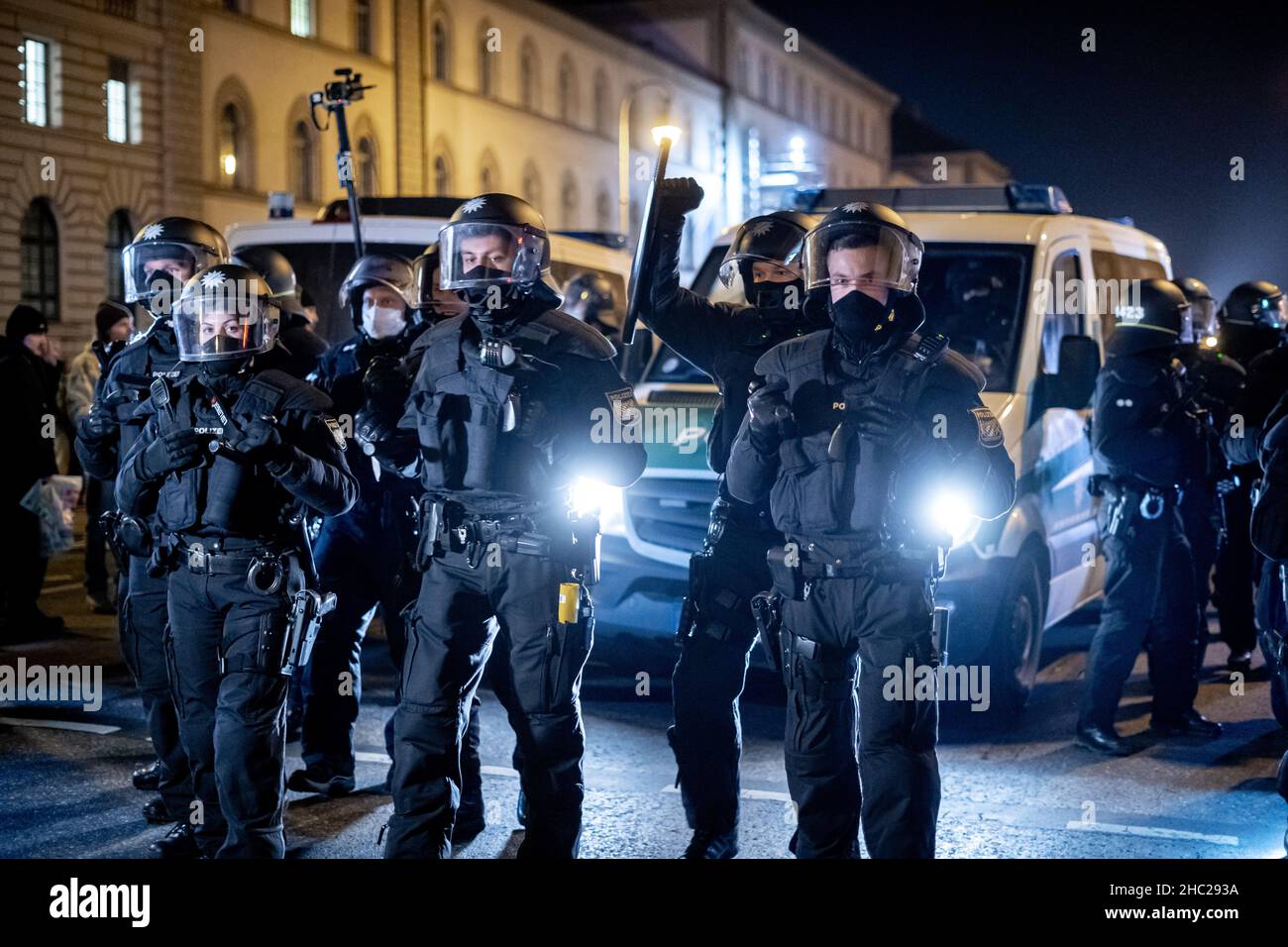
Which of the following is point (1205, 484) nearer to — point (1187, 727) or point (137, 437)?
point (1187, 727)

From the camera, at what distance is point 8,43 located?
2491 cm

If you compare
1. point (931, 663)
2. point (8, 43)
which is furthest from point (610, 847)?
point (8, 43)

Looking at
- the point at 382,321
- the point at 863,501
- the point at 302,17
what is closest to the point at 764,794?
the point at 863,501

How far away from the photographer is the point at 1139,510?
692 centimetres

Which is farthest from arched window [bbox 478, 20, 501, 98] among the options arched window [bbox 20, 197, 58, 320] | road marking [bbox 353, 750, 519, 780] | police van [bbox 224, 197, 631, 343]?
road marking [bbox 353, 750, 519, 780]

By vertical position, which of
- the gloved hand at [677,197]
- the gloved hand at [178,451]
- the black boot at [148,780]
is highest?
the gloved hand at [677,197]

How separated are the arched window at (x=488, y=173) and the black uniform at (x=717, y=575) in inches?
1598

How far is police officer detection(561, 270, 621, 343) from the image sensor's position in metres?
10.2

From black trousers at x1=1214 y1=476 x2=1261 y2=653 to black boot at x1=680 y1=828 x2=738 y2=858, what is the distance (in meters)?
4.82

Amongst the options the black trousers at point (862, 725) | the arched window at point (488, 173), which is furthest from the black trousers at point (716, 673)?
the arched window at point (488, 173)

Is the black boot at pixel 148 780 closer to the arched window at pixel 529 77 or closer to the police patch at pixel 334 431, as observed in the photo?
the police patch at pixel 334 431

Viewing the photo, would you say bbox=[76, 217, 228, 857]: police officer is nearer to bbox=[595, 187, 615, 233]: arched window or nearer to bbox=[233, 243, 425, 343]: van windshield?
bbox=[233, 243, 425, 343]: van windshield

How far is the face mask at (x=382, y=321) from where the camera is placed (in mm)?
6430
